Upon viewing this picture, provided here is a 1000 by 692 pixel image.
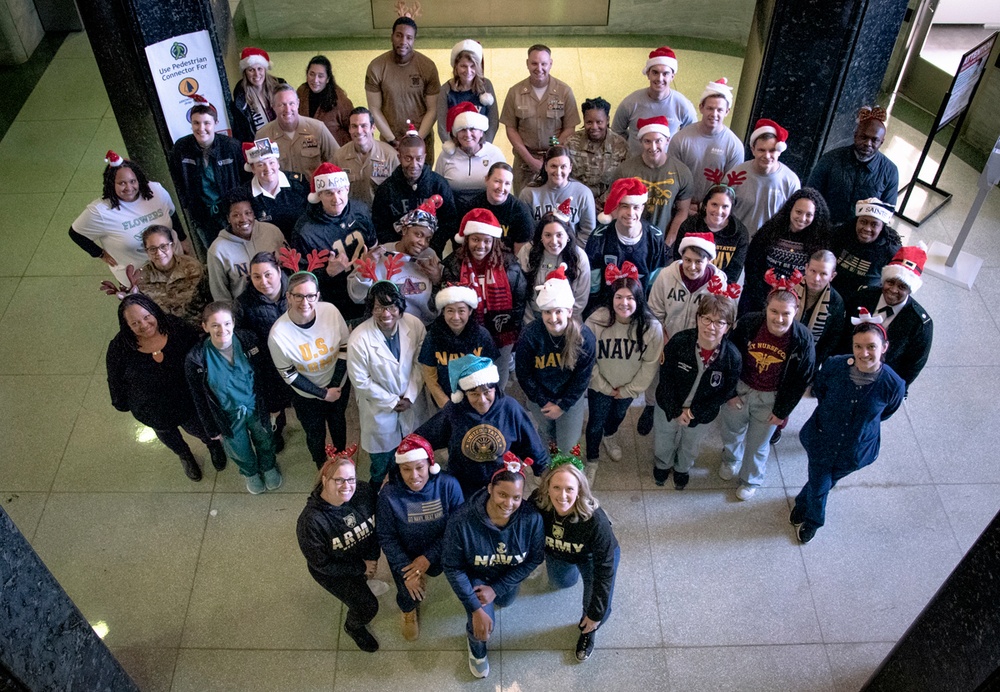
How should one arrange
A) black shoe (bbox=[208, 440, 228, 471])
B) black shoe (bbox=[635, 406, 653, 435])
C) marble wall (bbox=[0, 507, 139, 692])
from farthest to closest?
black shoe (bbox=[635, 406, 653, 435]) < black shoe (bbox=[208, 440, 228, 471]) < marble wall (bbox=[0, 507, 139, 692])

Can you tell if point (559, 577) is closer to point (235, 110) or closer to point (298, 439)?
point (298, 439)

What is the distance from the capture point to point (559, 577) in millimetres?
4621

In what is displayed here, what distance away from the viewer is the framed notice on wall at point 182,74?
6.00 metres

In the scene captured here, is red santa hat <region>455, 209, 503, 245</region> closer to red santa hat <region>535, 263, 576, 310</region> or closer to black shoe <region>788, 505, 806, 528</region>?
red santa hat <region>535, 263, 576, 310</region>

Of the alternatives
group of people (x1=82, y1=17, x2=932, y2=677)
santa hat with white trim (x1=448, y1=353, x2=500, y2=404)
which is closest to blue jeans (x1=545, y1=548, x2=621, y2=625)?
group of people (x1=82, y1=17, x2=932, y2=677)

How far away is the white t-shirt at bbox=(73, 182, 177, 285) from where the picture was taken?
5379 mm

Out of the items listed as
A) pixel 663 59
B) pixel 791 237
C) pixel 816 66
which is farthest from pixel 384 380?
pixel 816 66

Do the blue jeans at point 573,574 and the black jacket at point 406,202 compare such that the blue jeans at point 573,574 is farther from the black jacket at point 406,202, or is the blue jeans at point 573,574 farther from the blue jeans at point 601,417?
the black jacket at point 406,202

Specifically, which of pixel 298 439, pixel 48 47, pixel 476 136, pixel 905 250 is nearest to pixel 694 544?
pixel 905 250

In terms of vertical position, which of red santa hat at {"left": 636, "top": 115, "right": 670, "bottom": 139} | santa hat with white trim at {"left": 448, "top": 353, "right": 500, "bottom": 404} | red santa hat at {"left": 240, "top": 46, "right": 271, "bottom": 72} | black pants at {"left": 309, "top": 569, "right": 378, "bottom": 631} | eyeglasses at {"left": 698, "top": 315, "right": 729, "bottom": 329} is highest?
red santa hat at {"left": 240, "top": 46, "right": 271, "bottom": 72}

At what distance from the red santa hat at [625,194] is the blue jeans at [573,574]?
1.99 meters

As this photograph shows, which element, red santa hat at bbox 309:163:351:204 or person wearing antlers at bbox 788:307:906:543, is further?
red santa hat at bbox 309:163:351:204

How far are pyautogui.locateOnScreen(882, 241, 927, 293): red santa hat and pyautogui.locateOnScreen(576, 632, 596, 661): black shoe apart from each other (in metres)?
2.54

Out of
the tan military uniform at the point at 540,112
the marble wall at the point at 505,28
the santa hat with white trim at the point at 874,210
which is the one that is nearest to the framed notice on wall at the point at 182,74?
the tan military uniform at the point at 540,112
